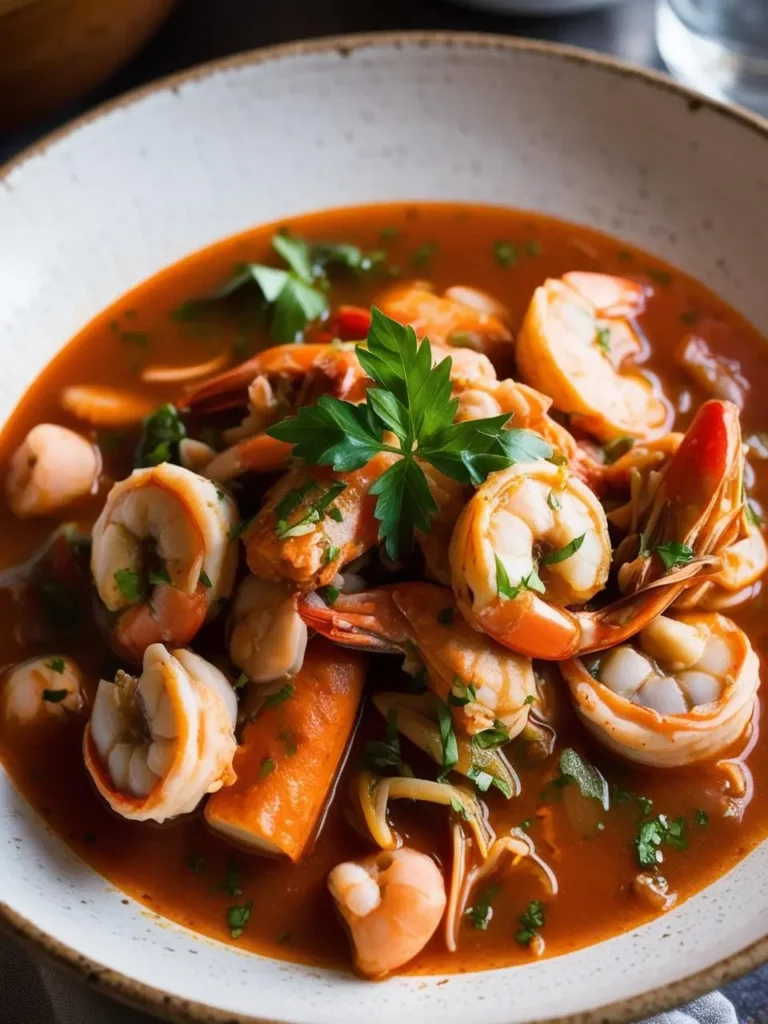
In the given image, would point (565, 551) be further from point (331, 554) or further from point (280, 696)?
point (280, 696)

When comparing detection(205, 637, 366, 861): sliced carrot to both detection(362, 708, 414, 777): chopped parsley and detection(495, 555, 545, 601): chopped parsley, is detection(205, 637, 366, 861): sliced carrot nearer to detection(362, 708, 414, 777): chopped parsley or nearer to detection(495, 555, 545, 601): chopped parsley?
detection(362, 708, 414, 777): chopped parsley

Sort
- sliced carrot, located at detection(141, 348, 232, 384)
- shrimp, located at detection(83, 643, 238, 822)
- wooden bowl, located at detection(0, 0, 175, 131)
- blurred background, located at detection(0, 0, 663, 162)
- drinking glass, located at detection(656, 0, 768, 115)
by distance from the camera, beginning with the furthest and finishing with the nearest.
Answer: drinking glass, located at detection(656, 0, 768, 115) < blurred background, located at detection(0, 0, 663, 162) < wooden bowl, located at detection(0, 0, 175, 131) < sliced carrot, located at detection(141, 348, 232, 384) < shrimp, located at detection(83, 643, 238, 822)

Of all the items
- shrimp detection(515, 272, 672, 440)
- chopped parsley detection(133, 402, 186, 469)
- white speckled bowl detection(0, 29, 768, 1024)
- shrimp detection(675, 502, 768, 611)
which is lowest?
shrimp detection(675, 502, 768, 611)

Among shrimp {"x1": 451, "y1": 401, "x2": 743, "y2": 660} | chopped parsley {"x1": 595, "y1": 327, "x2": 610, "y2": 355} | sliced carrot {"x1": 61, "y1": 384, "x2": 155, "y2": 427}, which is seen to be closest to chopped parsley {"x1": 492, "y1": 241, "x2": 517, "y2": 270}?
chopped parsley {"x1": 595, "y1": 327, "x2": 610, "y2": 355}

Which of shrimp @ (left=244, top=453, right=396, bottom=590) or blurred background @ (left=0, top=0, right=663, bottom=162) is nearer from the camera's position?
shrimp @ (left=244, top=453, right=396, bottom=590)

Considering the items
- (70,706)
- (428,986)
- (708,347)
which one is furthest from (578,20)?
(428,986)

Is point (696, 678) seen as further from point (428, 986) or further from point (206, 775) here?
point (206, 775)

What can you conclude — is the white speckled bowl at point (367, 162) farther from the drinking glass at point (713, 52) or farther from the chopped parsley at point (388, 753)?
the chopped parsley at point (388, 753)
